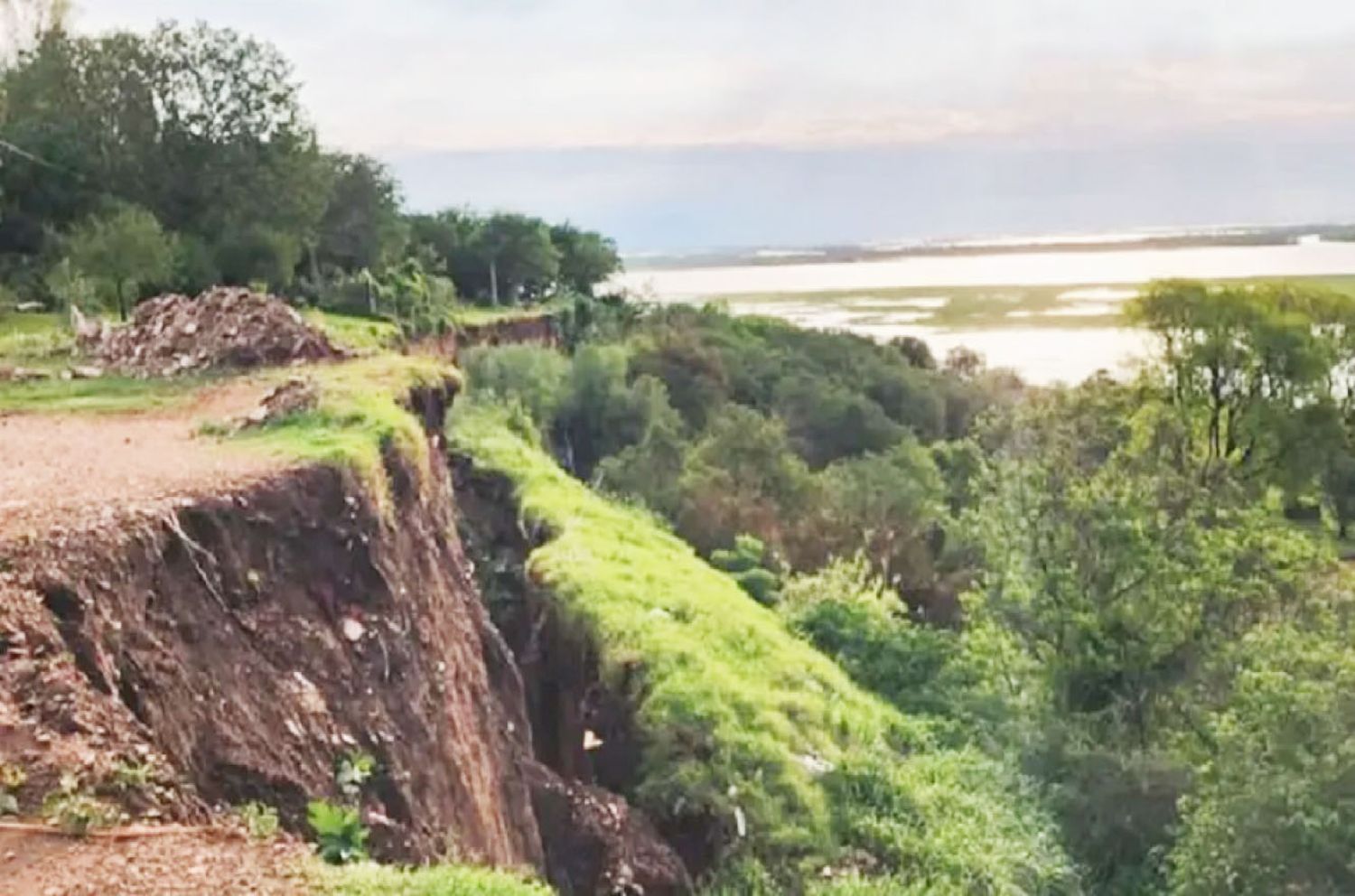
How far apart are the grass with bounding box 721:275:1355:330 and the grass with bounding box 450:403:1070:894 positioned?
5194 centimetres

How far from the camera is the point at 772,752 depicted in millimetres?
18125

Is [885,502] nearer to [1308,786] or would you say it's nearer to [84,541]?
[1308,786]

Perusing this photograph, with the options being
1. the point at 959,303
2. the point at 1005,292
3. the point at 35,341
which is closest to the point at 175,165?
the point at 35,341

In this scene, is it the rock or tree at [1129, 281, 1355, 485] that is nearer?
the rock

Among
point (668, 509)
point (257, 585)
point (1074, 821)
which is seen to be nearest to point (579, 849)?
point (257, 585)

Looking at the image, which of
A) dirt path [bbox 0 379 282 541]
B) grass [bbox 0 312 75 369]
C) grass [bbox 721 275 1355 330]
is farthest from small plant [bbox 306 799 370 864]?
grass [bbox 721 275 1355 330]

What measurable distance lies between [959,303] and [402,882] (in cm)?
9994

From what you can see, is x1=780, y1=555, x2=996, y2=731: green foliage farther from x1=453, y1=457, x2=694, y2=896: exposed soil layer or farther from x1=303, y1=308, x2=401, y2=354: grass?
x1=303, y1=308, x2=401, y2=354: grass

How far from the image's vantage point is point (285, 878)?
19.6ft

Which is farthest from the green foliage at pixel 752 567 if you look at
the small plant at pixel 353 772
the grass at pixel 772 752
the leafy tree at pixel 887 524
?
the small plant at pixel 353 772

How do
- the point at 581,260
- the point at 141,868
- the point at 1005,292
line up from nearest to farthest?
the point at 141,868 → the point at 581,260 → the point at 1005,292

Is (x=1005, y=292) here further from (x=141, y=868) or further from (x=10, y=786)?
(x=141, y=868)

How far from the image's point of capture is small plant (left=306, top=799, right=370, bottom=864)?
661cm

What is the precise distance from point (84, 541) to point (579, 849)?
782 centimetres
